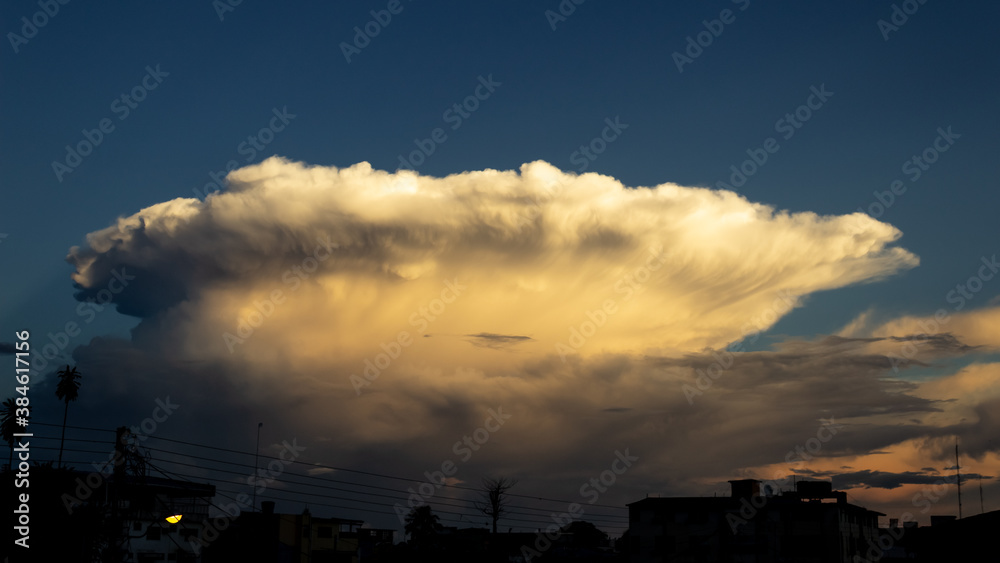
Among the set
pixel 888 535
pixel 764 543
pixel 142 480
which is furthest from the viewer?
pixel 888 535

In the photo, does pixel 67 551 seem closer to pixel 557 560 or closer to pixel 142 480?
pixel 142 480

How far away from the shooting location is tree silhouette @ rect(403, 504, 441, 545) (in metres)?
143

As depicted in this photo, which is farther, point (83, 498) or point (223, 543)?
point (223, 543)

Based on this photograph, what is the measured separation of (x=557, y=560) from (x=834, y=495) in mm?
45181

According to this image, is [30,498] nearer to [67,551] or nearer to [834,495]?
[67,551]

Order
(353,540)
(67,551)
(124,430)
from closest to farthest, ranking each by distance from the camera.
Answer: (124,430)
(67,551)
(353,540)

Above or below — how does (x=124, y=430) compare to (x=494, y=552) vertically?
above

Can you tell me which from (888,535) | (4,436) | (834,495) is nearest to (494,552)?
(834,495)

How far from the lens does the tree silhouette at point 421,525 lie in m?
143

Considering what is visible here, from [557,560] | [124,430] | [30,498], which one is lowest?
[557,560]

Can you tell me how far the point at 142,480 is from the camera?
4194 cm

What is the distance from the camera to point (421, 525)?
144 m

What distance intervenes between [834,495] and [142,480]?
93307mm

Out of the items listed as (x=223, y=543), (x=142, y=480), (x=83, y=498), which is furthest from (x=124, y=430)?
(x=223, y=543)
